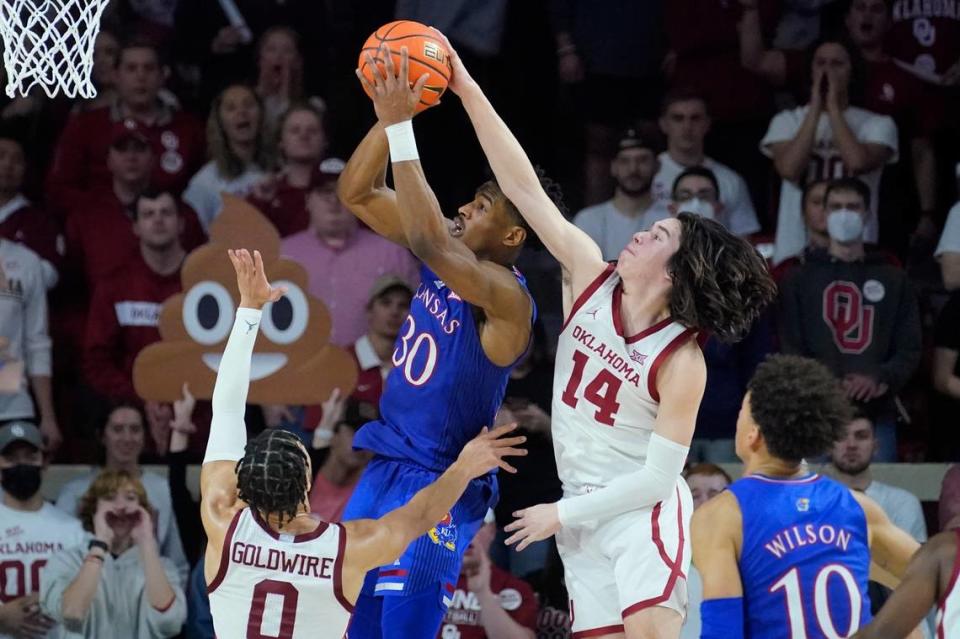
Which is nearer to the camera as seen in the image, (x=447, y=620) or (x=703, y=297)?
(x=703, y=297)

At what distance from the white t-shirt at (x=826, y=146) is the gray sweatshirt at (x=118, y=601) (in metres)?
3.87

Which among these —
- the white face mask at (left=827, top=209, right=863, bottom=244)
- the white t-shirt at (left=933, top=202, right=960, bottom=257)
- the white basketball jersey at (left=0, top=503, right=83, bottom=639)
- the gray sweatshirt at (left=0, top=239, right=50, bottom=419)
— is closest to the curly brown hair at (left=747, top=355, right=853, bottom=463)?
the white face mask at (left=827, top=209, right=863, bottom=244)

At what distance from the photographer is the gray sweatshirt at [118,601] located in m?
7.64

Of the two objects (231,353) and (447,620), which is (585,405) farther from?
(447,620)

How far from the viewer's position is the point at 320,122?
A: 9062 mm

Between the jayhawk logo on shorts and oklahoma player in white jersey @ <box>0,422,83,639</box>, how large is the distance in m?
3.13

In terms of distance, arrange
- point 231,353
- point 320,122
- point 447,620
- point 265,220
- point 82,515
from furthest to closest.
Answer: point 320,122, point 265,220, point 82,515, point 447,620, point 231,353

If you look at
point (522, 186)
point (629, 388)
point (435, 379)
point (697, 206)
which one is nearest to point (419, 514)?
point (435, 379)

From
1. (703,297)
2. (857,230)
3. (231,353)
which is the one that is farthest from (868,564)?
(857,230)

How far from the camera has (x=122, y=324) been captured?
874 centimetres

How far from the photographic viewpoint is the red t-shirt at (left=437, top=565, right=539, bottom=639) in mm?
7434

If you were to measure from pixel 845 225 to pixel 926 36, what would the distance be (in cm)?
181

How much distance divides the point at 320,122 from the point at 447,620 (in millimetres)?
3079

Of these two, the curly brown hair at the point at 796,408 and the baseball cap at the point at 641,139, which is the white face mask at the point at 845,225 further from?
the curly brown hair at the point at 796,408
